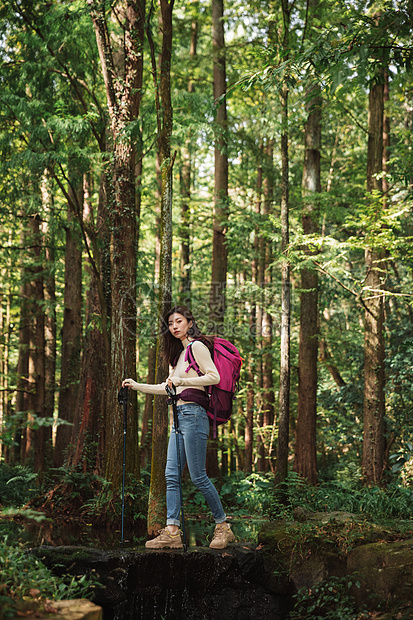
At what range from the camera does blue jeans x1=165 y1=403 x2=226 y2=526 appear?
5145 mm

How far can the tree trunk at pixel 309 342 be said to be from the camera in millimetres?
11977

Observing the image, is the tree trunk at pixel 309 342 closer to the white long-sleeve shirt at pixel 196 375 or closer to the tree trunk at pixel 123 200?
the tree trunk at pixel 123 200

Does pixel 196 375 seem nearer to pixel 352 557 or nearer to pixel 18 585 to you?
pixel 352 557

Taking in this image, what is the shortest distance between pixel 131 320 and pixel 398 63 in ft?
15.4

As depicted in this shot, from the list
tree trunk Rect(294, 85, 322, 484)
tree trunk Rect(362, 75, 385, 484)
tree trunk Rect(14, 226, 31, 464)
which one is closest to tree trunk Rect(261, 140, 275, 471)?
tree trunk Rect(294, 85, 322, 484)

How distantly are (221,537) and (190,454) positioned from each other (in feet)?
3.40

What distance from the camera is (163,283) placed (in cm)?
666

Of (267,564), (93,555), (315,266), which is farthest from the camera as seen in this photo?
(315,266)

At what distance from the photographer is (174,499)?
5195mm

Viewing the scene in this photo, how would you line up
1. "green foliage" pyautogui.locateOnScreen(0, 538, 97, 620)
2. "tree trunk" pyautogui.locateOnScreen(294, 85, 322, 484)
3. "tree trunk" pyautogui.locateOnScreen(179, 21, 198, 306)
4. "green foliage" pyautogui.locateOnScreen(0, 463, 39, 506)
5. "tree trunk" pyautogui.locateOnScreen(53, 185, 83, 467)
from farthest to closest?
"tree trunk" pyautogui.locateOnScreen(179, 21, 198, 306) → "tree trunk" pyautogui.locateOnScreen(53, 185, 83, 467) → "tree trunk" pyautogui.locateOnScreen(294, 85, 322, 484) → "green foliage" pyautogui.locateOnScreen(0, 463, 39, 506) → "green foliage" pyautogui.locateOnScreen(0, 538, 97, 620)

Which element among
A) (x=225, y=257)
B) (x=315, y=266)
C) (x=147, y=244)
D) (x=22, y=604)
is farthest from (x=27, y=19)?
(x=147, y=244)

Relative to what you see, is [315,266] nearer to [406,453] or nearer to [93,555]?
[406,453]

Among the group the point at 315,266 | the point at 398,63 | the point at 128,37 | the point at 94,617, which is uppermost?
the point at 128,37

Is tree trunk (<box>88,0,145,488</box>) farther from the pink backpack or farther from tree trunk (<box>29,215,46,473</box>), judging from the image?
tree trunk (<box>29,215,46,473</box>)
